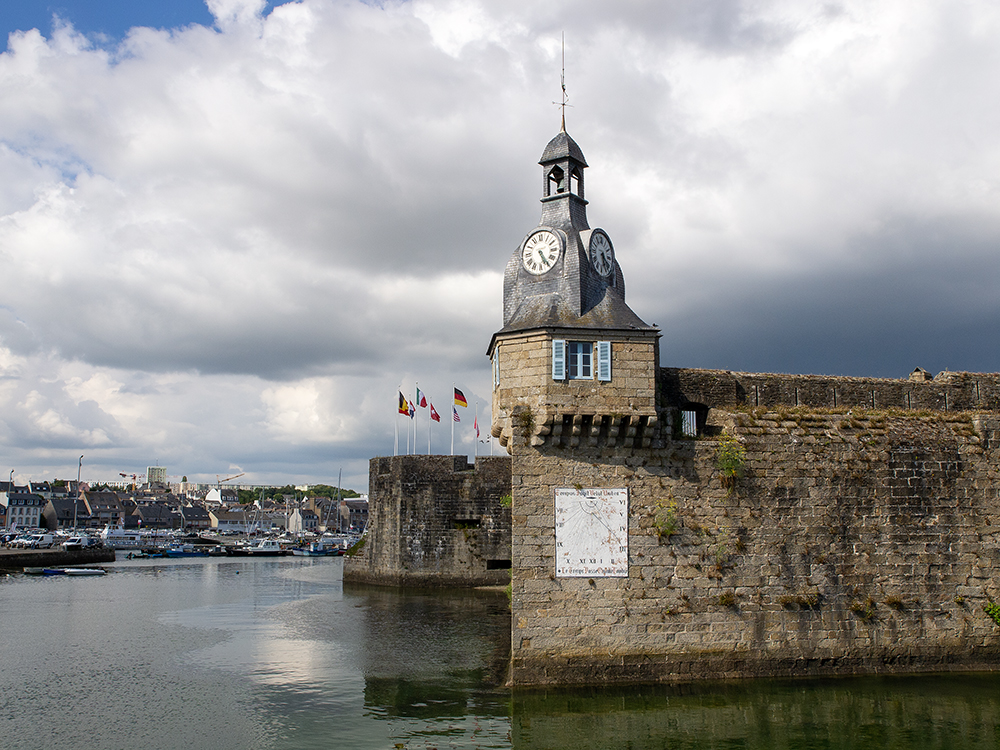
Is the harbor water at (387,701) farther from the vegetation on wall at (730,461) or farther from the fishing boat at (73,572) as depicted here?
the fishing boat at (73,572)

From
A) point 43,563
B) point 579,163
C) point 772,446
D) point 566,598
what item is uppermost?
point 579,163

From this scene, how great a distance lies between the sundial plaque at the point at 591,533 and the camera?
15.7 m

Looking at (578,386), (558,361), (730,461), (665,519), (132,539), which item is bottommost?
(132,539)

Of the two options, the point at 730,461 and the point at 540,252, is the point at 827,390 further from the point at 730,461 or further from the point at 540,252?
the point at 540,252

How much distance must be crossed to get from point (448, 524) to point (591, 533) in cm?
2266

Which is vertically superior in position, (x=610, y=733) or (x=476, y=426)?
(x=476, y=426)

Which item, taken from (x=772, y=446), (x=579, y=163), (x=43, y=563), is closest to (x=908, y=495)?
(x=772, y=446)

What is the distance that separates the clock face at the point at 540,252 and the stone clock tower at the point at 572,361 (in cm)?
3

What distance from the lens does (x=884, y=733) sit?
44.0 feet

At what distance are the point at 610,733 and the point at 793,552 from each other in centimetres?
602

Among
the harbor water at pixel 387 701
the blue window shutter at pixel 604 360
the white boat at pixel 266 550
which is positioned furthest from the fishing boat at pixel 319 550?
the blue window shutter at pixel 604 360

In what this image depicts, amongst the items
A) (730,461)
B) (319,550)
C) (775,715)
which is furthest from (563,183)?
(319,550)

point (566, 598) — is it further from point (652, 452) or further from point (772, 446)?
point (772, 446)

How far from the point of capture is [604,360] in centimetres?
1638
